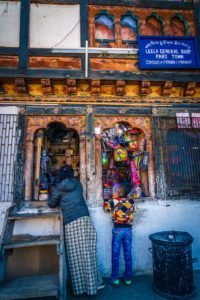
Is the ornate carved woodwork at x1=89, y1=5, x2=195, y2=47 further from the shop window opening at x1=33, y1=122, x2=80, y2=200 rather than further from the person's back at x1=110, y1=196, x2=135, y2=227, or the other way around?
the person's back at x1=110, y1=196, x2=135, y2=227

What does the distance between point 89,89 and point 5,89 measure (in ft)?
7.20

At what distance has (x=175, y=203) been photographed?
598 centimetres

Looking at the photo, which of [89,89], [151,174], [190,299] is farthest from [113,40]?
[190,299]

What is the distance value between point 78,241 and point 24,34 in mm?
5409

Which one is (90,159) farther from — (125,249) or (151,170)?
(125,249)

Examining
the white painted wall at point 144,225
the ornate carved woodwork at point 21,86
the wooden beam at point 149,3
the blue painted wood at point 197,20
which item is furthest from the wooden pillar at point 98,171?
the blue painted wood at point 197,20

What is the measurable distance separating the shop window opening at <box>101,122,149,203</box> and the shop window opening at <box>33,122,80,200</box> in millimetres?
1110

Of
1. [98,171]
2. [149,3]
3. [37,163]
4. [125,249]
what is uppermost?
[149,3]

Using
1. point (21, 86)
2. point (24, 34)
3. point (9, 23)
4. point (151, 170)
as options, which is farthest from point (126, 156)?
point (9, 23)

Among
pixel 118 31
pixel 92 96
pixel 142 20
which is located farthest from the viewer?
pixel 142 20

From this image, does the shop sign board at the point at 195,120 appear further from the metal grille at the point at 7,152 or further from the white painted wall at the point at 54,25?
the metal grille at the point at 7,152

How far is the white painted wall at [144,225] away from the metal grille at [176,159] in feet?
1.09

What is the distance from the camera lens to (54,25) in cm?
651

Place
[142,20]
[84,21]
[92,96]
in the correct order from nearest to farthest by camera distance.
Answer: [92,96]
[84,21]
[142,20]
